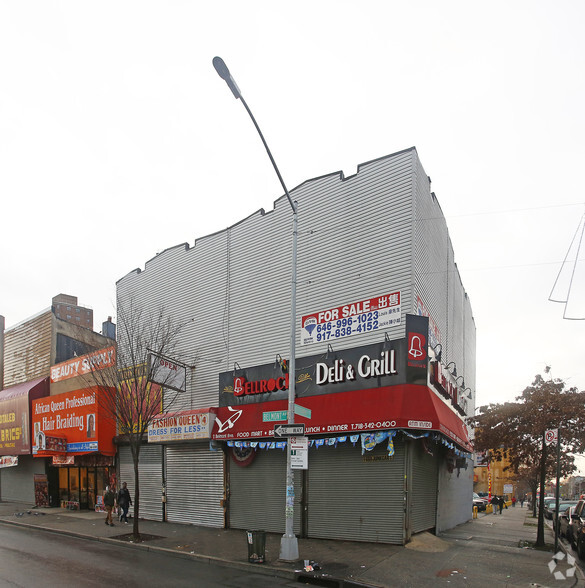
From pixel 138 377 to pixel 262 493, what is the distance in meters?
7.69

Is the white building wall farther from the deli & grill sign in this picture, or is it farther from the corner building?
the deli & grill sign

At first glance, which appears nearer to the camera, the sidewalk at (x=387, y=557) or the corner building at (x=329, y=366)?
the sidewalk at (x=387, y=557)

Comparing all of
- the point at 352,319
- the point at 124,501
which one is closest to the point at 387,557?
the point at 352,319

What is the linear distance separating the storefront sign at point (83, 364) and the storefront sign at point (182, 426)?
3191mm

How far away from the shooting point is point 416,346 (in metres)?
14.5

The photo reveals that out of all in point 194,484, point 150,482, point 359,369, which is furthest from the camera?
point 150,482

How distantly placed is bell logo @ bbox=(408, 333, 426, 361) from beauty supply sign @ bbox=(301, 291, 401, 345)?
670 millimetres

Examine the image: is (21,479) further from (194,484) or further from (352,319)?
(352,319)

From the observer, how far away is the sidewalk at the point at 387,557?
11.1 metres

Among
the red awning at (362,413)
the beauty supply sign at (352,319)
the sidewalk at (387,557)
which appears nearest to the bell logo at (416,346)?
the beauty supply sign at (352,319)

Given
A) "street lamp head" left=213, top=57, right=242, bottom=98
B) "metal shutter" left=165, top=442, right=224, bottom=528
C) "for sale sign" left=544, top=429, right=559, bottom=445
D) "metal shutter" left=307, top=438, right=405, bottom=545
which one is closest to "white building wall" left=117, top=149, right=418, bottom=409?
"metal shutter" left=165, top=442, right=224, bottom=528

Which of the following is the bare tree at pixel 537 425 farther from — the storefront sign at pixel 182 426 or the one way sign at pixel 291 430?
the storefront sign at pixel 182 426

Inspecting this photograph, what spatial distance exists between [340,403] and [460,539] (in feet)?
19.4

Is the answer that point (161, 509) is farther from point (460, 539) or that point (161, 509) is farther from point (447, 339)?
point (447, 339)
